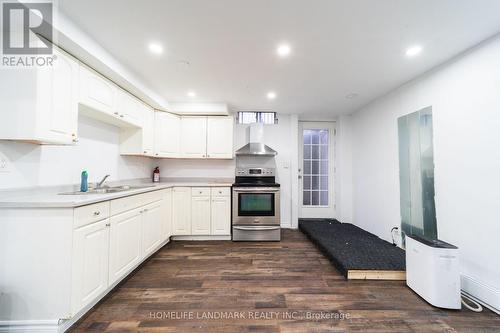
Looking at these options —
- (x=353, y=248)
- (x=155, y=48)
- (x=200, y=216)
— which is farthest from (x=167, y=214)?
(x=353, y=248)

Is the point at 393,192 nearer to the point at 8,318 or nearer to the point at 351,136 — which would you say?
the point at 351,136

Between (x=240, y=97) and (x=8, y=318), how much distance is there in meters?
3.29

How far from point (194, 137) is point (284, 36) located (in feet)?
8.02

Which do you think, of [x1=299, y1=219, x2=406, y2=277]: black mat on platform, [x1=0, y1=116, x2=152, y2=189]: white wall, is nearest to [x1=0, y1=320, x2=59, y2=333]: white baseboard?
[x1=0, y1=116, x2=152, y2=189]: white wall

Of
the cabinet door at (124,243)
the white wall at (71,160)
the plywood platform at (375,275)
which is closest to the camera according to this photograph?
the white wall at (71,160)

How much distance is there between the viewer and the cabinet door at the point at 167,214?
9.99ft

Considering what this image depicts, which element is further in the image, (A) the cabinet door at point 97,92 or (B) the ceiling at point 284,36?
(A) the cabinet door at point 97,92

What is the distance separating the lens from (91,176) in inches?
93.6

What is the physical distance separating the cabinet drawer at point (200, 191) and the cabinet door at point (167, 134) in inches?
30.4

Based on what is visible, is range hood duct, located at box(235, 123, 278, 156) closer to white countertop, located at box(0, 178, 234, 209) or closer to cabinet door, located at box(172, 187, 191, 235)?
cabinet door, located at box(172, 187, 191, 235)

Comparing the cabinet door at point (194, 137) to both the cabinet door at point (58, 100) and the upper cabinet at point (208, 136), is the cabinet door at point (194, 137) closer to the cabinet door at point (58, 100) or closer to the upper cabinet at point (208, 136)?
the upper cabinet at point (208, 136)

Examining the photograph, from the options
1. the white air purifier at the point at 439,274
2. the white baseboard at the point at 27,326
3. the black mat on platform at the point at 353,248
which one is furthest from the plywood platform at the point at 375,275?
the white baseboard at the point at 27,326

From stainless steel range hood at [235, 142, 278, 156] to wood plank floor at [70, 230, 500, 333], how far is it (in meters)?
1.92

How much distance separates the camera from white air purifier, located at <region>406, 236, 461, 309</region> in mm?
1721
